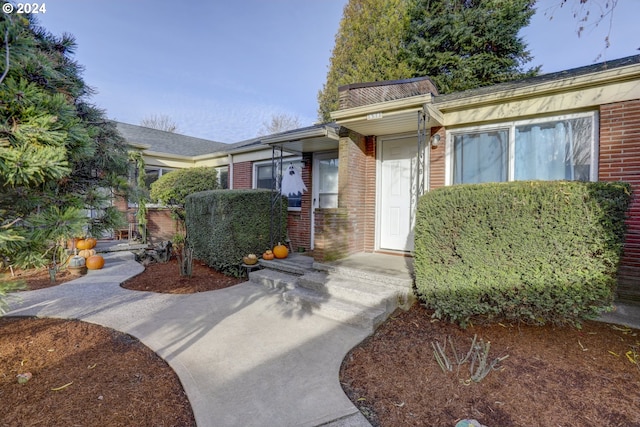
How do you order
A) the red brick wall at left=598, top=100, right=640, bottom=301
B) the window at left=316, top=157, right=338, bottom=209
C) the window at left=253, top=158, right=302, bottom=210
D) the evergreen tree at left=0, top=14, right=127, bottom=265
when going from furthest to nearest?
1. the window at left=253, top=158, right=302, bottom=210
2. the window at left=316, top=157, right=338, bottom=209
3. the red brick wall at left=598, top=100, right=640, bottom=301
4. the evergreen tree at left=0, top=14, right=127, bottom=265

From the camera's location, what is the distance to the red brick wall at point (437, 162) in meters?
5.30

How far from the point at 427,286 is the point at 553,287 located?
1.26 m

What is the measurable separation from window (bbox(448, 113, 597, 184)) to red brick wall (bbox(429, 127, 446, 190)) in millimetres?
150

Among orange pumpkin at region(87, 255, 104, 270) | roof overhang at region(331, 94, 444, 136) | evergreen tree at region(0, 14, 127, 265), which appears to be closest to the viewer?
evergreen tree at region(0, 14, 127, 265)

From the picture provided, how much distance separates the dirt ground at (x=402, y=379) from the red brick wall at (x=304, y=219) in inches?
158

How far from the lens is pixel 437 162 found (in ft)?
17.6

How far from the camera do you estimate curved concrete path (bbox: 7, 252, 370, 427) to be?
6.99 feet

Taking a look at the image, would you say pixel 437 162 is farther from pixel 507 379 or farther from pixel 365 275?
pixel 507 379

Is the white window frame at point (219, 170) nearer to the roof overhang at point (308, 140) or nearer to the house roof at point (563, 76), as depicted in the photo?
the roof overhang at point (308, 140)

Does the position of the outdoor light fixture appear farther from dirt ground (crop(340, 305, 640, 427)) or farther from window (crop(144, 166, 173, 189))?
window (crop(144, 166, 173, 189))

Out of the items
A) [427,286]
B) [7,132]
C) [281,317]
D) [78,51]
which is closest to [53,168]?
[7,132]

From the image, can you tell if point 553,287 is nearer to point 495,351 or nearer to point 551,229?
point 551,229

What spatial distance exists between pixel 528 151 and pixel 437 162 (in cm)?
136

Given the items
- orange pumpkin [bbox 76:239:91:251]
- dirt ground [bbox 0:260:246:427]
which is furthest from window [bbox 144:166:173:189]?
dirt ground [bbox 0:260:246:427]
